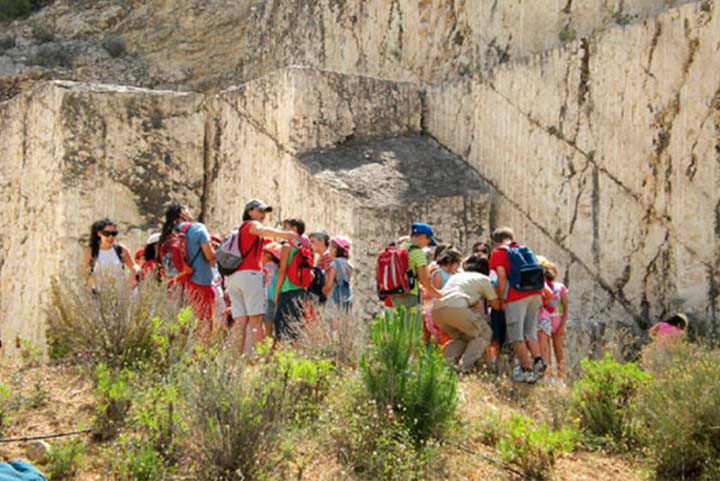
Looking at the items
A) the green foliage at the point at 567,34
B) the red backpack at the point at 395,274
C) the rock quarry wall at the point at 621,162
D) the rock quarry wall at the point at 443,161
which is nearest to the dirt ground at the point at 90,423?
the red backpack at the point at 395,274

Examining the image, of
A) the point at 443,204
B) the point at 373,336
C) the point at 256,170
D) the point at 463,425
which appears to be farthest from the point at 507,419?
the point at 256,170

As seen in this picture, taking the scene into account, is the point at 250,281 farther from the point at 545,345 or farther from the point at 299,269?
the point at 545,345

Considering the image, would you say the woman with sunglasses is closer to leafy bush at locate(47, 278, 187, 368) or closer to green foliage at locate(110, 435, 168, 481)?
leafy bush at locate(47, 278, 187, 368)

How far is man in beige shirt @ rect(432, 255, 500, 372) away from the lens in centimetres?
727

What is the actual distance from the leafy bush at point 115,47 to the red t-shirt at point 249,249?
686 inches

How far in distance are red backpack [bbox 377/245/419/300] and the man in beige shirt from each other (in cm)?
31

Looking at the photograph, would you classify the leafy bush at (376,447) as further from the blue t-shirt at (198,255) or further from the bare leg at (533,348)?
the blue t-shirt at (198,255)

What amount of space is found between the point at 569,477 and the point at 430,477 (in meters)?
0.82

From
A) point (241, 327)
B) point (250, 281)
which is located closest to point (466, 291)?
point (250, 281)

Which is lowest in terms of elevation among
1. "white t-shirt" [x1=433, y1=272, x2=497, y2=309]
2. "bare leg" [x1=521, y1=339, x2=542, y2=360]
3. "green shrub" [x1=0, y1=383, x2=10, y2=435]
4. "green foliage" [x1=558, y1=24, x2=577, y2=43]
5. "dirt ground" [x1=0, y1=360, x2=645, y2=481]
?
"bare leg" [x1=521, y1=339, x2=542, y2=360]

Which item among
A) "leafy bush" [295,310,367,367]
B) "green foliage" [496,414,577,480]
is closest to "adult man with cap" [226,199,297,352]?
"leafy bush" [295,310,367,367]

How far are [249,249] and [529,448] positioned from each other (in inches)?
111

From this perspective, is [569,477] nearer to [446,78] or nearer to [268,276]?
[268,276]

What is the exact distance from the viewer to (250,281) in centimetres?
759
